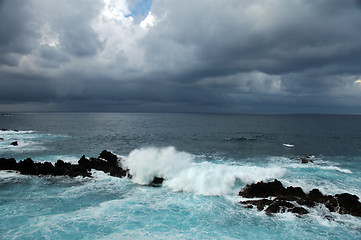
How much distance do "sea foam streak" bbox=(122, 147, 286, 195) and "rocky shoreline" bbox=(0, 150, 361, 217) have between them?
1001mm

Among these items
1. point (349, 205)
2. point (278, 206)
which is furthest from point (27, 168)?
point (349, 205)

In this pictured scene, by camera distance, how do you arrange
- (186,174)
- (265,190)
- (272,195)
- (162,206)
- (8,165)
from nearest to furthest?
1. (162,206)
2. (272,195)
3. (265,190)
4. (186,174)
5. (8,165)

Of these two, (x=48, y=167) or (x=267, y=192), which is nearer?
(x=267, y=192)

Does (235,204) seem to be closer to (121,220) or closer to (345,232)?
(345,232)

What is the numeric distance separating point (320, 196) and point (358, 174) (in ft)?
40.3

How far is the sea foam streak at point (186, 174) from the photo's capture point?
1882 centimetres

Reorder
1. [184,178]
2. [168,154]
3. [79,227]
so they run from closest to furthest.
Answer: [79,227] < [184,178] < [168,154]

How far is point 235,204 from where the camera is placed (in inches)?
611

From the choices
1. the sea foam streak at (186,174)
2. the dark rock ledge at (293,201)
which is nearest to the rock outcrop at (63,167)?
the sea foam streak at (186,174)

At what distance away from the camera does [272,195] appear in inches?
643

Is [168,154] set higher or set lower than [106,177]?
higher

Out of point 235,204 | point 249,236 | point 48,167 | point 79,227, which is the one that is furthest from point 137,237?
point 48,167

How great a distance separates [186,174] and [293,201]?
30.6 feet

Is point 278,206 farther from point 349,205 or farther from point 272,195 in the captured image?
point 349,205
